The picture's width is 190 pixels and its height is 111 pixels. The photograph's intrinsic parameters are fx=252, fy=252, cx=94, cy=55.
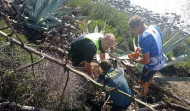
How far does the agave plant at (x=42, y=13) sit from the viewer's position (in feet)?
17.4

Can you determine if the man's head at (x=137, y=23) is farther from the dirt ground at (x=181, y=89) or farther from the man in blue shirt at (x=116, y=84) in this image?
the dirt ground at (x=181, y=89)

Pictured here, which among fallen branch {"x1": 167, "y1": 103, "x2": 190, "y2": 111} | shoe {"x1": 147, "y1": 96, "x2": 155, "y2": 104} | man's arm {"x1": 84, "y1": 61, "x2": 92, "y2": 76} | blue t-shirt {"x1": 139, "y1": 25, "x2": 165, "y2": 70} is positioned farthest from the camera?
shoe {"x1": 147, "y1": 96, "x2": 155, "y2": 104}

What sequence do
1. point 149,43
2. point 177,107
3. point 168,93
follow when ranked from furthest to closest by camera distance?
point 168,93 → point 177,107 → point 149,43

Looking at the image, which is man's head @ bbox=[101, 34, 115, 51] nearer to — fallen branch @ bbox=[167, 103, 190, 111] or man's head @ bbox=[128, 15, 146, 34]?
man's head @ bbox=[128, 15, 146, 34]

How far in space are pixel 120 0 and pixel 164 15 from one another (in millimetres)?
2028

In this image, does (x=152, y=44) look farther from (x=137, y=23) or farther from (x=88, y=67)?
(x=88, y=67)

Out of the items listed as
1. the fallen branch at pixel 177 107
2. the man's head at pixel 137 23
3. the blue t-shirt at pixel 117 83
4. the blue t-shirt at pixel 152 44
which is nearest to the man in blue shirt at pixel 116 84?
the blue t-shirt at pixel 117 83

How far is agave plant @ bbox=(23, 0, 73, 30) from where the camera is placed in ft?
17.4

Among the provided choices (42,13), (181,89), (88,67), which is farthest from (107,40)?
(181,89)

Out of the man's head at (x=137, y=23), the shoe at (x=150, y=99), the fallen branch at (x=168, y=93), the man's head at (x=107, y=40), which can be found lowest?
the shoe at (x=150, y=99)

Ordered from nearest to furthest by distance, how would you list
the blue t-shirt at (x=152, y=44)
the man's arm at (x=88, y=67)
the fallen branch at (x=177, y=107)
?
the blue t-shirt at (x=152, y=44) → the man's arm at (x=88, y=67) → the fallen branch at (x=177, y=107)

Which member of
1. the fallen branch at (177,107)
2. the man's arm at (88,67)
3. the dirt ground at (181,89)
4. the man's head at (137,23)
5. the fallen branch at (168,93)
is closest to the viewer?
the man's head at (137,23)

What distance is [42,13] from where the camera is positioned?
530 cm

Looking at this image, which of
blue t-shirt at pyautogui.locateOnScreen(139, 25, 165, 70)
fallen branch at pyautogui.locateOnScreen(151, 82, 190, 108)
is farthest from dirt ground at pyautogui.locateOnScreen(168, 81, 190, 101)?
blue t-shirt at pyautogui.locateOnScreen(139, 25, 165, 70)
